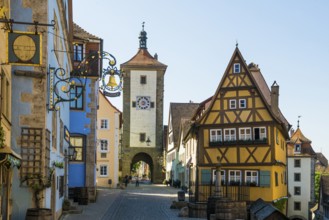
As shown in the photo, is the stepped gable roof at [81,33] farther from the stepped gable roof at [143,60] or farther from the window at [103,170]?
the stepped gable roof at [143,60]

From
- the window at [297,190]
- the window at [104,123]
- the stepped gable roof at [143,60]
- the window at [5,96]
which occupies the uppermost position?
the stepped gable roof at [143,60]

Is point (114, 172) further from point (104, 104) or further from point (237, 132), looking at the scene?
point (237, 132)

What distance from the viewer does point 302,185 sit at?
60812 mm

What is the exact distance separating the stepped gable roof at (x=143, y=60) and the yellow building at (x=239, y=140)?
3383cm

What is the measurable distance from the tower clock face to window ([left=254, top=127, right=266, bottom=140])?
34.8 m

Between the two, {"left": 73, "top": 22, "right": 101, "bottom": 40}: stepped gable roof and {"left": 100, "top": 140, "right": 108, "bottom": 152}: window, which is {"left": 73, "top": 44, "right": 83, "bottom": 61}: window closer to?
{"left": 73, "top": 22, "right": 101, "bottom": 40}: stepped gable roof

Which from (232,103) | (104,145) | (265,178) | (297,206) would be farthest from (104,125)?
(265,178)

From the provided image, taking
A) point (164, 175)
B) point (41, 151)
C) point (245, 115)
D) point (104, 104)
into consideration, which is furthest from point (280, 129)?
point (164, 175)

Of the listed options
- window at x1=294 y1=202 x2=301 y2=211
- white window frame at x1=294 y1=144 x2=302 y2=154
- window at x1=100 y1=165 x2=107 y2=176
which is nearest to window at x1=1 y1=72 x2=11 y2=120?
window at x1=100 y1=165 x2=107 y2=176

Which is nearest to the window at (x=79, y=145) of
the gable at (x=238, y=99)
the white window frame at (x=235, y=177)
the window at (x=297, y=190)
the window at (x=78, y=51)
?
the window at (x=78, y=51)

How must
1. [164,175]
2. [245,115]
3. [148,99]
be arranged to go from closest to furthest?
[245,115]
[148,99]
[164,175]

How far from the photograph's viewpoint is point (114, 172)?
5497 cm

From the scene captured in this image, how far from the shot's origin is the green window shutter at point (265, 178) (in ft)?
117

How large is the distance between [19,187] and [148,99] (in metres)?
54.9
